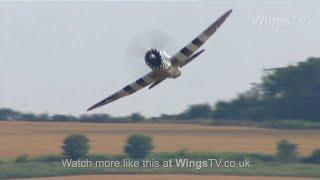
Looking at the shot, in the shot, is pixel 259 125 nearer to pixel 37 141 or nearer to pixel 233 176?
pixel 233 176

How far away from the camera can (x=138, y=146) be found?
170ft

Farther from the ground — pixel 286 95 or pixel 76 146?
pixel 286 95

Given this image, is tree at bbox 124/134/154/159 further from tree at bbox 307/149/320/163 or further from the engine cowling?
the engine cowling

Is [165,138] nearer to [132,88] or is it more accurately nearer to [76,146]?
[76,146]

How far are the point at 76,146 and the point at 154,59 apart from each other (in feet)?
33.9

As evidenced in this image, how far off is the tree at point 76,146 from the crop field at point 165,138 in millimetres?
187

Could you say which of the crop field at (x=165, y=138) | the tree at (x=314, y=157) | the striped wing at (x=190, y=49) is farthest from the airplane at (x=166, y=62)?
the tree at (x=314, y=157)

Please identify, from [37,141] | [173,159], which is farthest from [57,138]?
[173,159]

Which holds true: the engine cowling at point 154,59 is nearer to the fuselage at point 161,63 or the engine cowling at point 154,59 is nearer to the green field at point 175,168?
the fuselage at point 161,63

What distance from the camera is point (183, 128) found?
51.3 meters

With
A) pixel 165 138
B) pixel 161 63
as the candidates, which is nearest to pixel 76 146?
pixel 165 138

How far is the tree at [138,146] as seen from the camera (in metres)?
51.2

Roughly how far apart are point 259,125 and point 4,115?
1016 centimetres

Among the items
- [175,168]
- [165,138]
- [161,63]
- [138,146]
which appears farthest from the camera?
[138,146]
